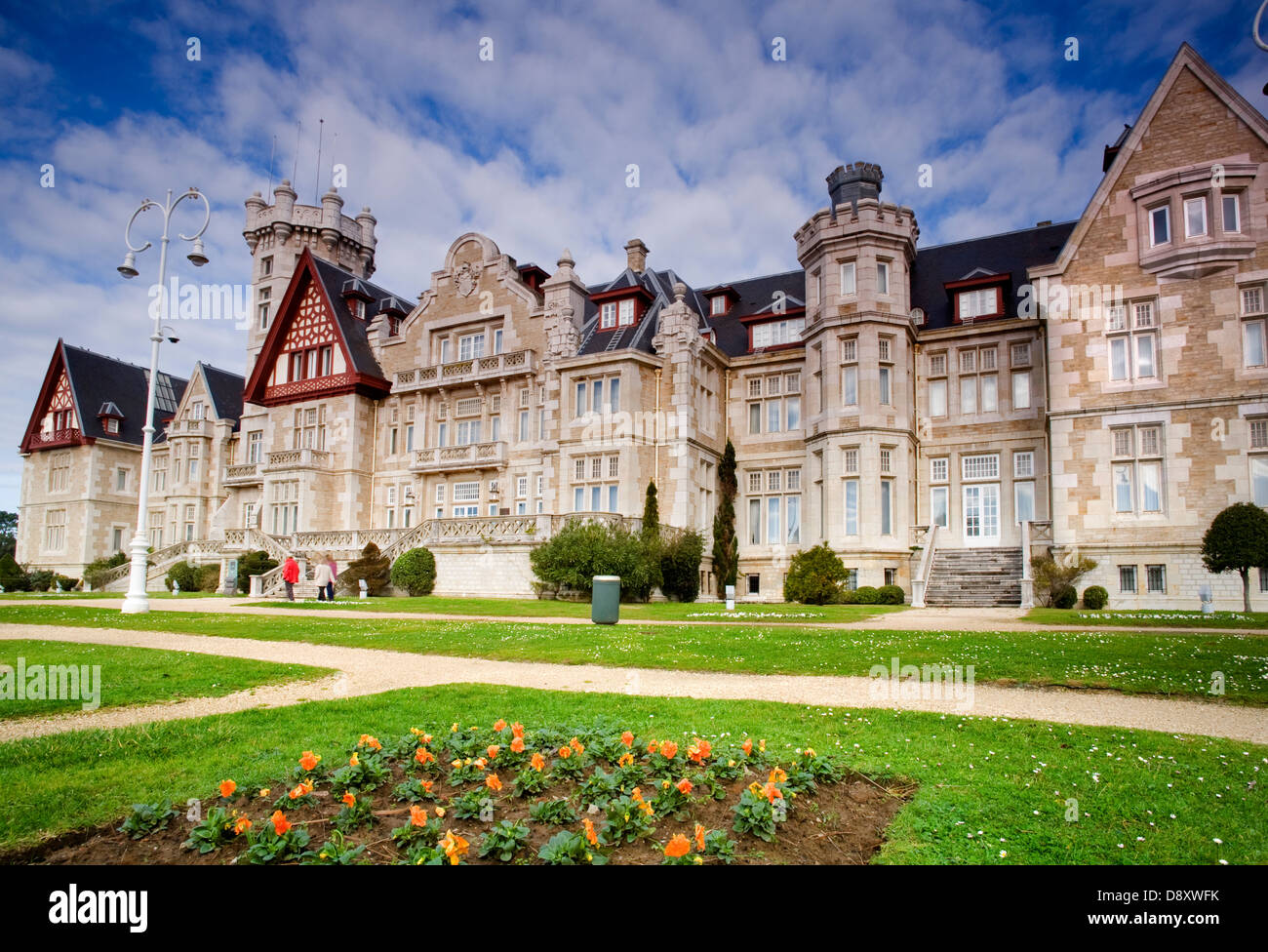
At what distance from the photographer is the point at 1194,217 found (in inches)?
1014

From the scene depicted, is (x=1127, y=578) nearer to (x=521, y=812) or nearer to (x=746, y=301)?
(x=746, y=301)

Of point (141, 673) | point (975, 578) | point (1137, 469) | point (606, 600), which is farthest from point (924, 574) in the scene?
point (141, 673)

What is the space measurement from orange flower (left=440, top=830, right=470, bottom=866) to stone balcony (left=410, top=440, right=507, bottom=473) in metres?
33.3

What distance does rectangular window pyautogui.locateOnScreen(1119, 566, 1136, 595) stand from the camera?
25484mm

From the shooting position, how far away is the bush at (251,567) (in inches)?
1347

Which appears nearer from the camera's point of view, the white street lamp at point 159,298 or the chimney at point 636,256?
the white street lamp at point 159,298

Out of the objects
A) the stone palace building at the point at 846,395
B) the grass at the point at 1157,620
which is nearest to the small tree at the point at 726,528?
the stone palace building at the point at 846,395

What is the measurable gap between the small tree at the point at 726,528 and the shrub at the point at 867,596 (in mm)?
6473

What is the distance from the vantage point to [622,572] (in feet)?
91.5

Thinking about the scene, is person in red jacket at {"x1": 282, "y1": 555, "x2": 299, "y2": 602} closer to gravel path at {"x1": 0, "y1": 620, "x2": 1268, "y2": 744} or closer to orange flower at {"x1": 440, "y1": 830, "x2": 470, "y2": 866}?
gravel path at {"x1": 0, "y1": 620, "x2": 1268, "y2": 744}

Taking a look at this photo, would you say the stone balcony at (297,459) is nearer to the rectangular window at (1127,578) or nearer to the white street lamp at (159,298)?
the white street lamp at (159,298)

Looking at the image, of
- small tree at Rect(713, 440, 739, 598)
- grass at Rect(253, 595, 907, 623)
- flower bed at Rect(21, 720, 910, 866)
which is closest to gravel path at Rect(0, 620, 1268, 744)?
flower bed at Rect(21, 720, 910, 866)
